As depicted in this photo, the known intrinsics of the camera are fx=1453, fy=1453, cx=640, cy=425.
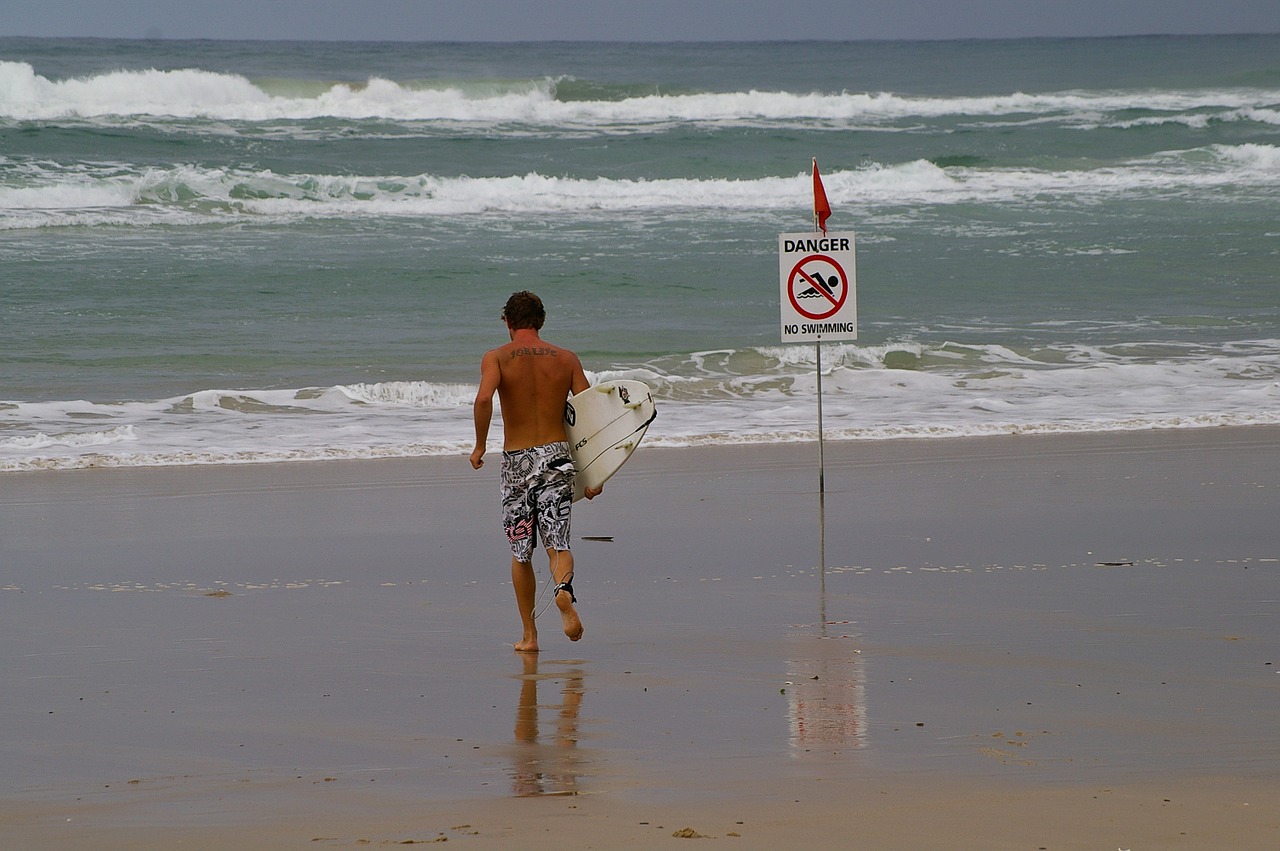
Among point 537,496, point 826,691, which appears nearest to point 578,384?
point 537,496

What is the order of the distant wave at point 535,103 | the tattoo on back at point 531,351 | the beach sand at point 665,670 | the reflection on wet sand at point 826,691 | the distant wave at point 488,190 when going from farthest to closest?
1. the distant wave at point 535,103
2. the distant wave at point 488,190
3. the tattoo on back at point 531,351
4. the reflection on wet sand at point 826,691
5. the beach sand at point 665,670

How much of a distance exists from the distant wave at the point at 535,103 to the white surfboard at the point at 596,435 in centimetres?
3983

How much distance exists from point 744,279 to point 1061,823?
60.5 ft

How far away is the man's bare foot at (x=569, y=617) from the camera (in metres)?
5.50

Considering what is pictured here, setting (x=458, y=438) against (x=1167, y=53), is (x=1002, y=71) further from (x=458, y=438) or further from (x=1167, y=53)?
(x=458, y=438)

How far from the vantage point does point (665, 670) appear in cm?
531

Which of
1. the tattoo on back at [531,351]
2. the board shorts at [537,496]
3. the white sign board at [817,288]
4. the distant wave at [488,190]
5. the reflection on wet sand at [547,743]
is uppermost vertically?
the distant wave at [488,190]

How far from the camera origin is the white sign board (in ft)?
27.7

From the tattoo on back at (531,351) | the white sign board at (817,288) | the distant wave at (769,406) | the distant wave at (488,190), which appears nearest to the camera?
the tattoo on back at (531,351)

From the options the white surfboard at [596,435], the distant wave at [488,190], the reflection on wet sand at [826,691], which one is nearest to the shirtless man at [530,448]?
the white surfboard at [596,435]

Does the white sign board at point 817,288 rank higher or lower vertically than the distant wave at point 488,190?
lower

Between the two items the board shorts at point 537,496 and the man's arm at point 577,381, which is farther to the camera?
the man's arm at point 577,381

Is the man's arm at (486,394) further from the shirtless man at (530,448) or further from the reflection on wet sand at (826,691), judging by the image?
the reflection on wet sand at (826,691)

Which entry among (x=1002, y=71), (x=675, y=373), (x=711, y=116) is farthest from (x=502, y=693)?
(x=1002, y=71)
